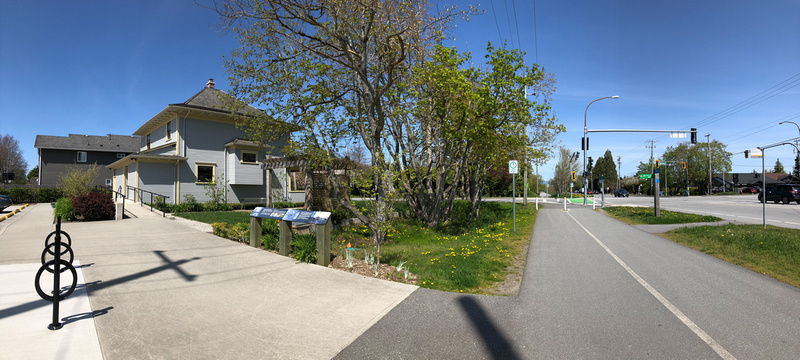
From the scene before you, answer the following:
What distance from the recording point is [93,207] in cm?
1393

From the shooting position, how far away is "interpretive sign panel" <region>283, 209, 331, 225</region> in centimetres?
729

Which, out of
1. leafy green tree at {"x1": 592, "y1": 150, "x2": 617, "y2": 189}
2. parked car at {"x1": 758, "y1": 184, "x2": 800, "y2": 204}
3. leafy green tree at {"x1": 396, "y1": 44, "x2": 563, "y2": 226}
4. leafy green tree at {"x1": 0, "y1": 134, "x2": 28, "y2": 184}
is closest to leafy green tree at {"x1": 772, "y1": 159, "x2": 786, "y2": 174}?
leafy green tree at {"x1": 592, "y1": 150, "x2": 617, "y2": 189}

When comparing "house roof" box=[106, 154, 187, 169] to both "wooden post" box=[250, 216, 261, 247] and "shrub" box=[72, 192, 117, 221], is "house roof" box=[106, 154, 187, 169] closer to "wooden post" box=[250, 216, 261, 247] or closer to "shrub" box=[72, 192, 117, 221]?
"shrub" box=[72, 192, 117, 221]

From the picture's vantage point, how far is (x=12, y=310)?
4.46m

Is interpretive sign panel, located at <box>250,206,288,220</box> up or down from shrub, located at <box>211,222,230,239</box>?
up

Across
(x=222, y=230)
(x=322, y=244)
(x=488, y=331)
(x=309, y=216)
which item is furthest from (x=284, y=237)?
(x=488, y=331)

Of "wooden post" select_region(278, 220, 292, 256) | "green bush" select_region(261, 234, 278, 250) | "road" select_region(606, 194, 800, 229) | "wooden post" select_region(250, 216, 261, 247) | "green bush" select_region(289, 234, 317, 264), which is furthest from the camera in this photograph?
"road" select_region(606, 194, 800, 229)

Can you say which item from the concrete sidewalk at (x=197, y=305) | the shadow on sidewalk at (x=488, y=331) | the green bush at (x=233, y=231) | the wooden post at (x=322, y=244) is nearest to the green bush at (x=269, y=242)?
the concrete sidewalk at (x=197, y=305)

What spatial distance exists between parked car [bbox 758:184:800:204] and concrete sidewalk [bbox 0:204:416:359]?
125 ft

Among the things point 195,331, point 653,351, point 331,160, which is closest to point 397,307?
point 195,331

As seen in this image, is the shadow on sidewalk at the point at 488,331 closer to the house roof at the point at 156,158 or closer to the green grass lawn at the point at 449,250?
the green grass lawn at the point at 449,250

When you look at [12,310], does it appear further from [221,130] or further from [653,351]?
[221,130]

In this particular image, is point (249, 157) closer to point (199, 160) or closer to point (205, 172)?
point (205, 172)

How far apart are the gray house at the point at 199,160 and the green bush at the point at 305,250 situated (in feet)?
46.4
